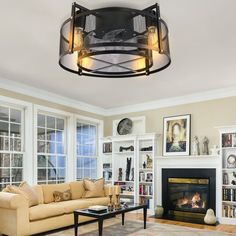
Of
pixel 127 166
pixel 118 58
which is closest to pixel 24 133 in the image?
pixel 127 166

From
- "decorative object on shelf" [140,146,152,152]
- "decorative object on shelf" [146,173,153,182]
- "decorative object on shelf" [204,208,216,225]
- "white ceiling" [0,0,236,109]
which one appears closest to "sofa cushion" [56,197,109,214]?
"decorative object on shelf" [146,173,153,182]

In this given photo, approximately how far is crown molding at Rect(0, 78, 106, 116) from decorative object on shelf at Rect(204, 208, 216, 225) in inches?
148

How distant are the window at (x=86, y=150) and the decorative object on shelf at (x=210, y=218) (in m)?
3.19

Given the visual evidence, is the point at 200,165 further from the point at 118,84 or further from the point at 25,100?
the point at 25,100

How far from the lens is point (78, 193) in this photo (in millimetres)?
6078

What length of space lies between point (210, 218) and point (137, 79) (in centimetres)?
296

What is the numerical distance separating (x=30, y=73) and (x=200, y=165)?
3.84 metres

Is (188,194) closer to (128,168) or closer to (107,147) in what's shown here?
(128,168)

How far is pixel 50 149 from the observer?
6.51 metres

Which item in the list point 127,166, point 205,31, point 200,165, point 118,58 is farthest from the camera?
point 127,166

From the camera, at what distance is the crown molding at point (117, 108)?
5.73 m

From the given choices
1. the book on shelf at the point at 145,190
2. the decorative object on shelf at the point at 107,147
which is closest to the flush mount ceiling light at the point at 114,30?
the book on shelf at the point at 145,190

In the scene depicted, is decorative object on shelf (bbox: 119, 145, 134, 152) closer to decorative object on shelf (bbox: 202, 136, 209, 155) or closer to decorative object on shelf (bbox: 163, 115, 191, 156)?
decorative object on shelf (bbox: 163, 115, 191, 156)

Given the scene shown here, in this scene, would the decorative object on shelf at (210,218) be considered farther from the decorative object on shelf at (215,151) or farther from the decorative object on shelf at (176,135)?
the decorative object on shelf at (176,135)
